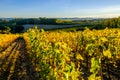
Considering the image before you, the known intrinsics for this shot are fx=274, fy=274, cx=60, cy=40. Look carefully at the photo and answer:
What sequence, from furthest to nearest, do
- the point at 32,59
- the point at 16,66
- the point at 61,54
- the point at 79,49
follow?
the point at 79,49
the point at 32,59
the point at 16,66
the point at 61,54

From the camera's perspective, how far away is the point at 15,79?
1770 cm

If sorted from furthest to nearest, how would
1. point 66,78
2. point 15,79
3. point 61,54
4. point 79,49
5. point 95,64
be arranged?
point 79,49 < point 15,79 < point 61,54 < point 95,64 < point 66,78

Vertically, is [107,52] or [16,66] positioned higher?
[107,52]

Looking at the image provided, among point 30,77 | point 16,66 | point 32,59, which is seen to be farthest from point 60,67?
point 32,59

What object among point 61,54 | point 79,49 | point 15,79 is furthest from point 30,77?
point 79,49

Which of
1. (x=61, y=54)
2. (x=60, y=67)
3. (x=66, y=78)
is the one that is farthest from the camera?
(x=61, y=54)

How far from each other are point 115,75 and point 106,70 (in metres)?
1.43

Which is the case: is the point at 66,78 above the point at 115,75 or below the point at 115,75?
above

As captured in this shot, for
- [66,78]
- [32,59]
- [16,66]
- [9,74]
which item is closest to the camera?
[66,78]

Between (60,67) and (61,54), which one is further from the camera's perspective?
(61,54)

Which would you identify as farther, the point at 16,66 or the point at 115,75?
the point at 16,66

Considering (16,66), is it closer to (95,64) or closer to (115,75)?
(115,75)

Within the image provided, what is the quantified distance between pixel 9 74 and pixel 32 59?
624 centimetres

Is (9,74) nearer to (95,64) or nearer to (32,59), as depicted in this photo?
(32,59)
